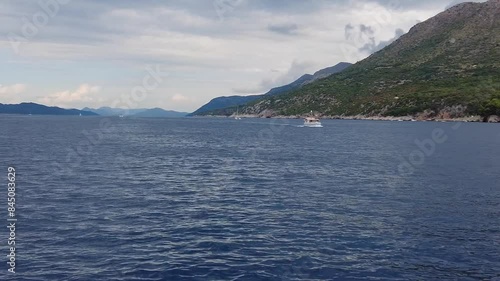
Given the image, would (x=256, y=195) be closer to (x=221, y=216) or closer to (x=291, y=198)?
(x=291, y=198)

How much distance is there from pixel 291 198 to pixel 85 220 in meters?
24.4

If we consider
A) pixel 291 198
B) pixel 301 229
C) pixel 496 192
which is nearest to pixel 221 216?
pixel 301 229

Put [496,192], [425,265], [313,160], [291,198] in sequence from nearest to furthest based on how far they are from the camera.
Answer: [425,265]
[291,198]
[496,192]
[313,160]

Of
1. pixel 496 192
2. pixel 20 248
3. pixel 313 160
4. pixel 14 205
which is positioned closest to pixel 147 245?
pixel 20 248

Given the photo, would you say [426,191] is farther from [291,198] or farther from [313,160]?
[313,160]

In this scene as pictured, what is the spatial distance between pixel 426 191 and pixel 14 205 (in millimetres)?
51274

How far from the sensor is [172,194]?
55.7 meters

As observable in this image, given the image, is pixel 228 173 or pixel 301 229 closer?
pixel 301 229

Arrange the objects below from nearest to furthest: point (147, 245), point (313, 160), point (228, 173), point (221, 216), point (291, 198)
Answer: point (147, 245)
point (221, 216)
point (291, 198)
point (228, 173)
point (313, 160)

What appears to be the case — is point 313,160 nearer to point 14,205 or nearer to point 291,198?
point 291,198

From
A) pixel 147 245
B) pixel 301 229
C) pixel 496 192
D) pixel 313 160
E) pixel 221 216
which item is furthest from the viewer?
pixel 313 160

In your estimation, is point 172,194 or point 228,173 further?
point 228,173

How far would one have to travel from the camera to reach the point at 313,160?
93.8 meters

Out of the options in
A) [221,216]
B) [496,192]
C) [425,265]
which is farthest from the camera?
[496,192]
